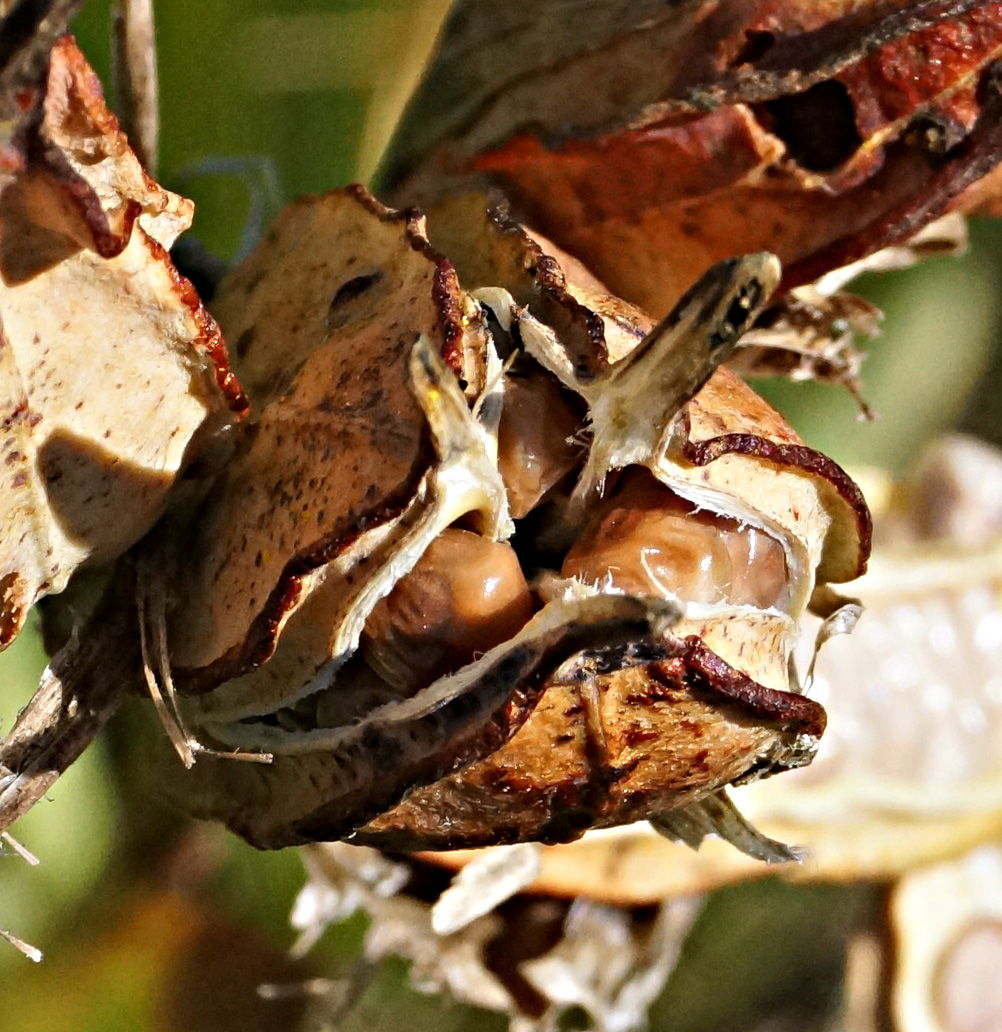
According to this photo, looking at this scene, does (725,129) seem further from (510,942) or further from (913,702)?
(913,702)

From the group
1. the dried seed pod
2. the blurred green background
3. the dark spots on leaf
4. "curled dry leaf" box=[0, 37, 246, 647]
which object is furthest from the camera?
the dried seed pod

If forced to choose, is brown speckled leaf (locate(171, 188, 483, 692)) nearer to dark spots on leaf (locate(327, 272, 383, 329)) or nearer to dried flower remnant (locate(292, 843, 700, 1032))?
dark spots on leaf (locate(327, 272, 383, 329))

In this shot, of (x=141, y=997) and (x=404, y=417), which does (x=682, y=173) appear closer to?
(x=404, y=417)

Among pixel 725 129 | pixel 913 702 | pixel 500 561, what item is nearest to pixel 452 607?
pixel 500 561

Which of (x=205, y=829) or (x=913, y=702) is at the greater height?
(x=205, y=829)

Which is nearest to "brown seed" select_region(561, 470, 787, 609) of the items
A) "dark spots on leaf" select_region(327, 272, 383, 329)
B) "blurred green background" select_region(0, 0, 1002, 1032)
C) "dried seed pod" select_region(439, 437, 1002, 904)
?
"dark spots on leaf" select_region(327, 272, 383, 329)

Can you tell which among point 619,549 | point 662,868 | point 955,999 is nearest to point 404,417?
point 619,549
